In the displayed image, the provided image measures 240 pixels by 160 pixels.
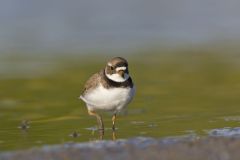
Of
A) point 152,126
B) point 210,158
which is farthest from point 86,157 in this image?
point 152,126

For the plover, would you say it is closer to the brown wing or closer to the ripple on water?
the brown wing

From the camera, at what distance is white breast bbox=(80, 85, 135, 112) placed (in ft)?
41.0

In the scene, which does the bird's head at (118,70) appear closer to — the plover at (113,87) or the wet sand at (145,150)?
the plover at (113,87)

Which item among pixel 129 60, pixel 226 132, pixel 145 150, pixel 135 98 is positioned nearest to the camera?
pixel 145 150

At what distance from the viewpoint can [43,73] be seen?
64.0ft

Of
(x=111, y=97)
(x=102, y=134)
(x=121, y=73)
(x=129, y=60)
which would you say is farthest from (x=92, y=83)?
(x=129, y=60)

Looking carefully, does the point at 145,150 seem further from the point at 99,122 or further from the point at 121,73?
the point at 99,122

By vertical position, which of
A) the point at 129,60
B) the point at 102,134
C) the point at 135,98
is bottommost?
the point at 102,134

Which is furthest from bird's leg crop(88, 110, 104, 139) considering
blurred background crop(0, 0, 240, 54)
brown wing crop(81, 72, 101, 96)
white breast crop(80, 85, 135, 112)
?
blurred background crop(0, 0, 240, 54)

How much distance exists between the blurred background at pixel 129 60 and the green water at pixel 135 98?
0.02m

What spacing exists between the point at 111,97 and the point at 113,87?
0.51 feet

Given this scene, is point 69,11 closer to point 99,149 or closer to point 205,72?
point 205,72

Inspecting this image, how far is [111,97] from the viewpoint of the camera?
12.5 meters

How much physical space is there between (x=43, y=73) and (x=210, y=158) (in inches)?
403
